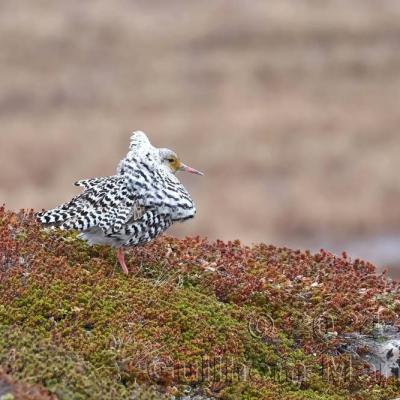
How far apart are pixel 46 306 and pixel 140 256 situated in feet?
7.61

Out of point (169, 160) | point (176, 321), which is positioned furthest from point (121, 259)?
point (169, 160)

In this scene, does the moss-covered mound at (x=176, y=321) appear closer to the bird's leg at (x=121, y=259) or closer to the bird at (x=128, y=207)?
the bird's leg at (x=121, y=259)

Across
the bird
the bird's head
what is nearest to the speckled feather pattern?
the bird

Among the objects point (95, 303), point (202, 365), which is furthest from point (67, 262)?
point (202, 365)

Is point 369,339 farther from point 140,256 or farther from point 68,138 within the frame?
point 68,138

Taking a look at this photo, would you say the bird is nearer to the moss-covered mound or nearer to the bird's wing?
the bird's wing

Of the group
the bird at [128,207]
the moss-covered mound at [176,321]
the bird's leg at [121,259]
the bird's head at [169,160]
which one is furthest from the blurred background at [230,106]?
the bird's leg at [121,259]

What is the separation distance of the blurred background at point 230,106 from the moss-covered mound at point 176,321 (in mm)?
15174

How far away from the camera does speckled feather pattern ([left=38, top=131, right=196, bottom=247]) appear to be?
1092 centimetres

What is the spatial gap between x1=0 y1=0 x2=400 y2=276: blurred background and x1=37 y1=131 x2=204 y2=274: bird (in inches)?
608

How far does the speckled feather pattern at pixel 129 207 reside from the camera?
35.8 feet

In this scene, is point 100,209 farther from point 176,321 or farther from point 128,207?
point 176,321

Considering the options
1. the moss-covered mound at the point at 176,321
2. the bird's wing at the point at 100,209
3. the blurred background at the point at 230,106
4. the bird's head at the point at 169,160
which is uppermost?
the blurred background at the point at 230,106

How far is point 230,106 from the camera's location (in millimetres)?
39125
